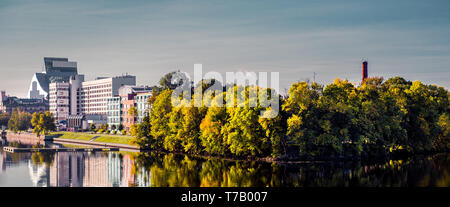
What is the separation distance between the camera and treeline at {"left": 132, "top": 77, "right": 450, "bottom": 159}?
278ft

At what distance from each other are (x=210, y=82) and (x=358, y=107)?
47.8 meters

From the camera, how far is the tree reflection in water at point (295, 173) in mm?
65125

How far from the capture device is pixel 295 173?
73.2 meters

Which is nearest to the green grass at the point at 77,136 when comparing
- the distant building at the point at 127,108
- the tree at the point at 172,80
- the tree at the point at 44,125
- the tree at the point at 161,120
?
the tree at the point at 44,125

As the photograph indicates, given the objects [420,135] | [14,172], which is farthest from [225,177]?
[420,135]

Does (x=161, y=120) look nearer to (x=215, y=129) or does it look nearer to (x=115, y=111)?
(x=215, y=129)

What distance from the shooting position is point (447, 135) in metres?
104

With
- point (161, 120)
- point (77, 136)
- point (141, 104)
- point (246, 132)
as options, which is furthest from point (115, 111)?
point (246, 132)

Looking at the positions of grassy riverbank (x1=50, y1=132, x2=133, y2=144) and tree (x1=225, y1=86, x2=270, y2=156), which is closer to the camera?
tree (x1=225, y1=86, x2=270, y2=156)

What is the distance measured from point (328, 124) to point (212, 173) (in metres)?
20.2

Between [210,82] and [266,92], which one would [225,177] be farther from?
[210,82]

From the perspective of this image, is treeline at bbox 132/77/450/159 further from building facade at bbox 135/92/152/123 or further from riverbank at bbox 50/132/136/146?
building facade at bbox 135/92/152/123

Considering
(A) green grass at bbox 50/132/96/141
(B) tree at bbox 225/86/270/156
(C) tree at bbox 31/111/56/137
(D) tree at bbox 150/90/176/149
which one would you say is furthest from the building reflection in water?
(C) tree at bbox 31/111/56/137

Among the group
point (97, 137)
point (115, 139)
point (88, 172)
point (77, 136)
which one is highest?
point (115, 139)
